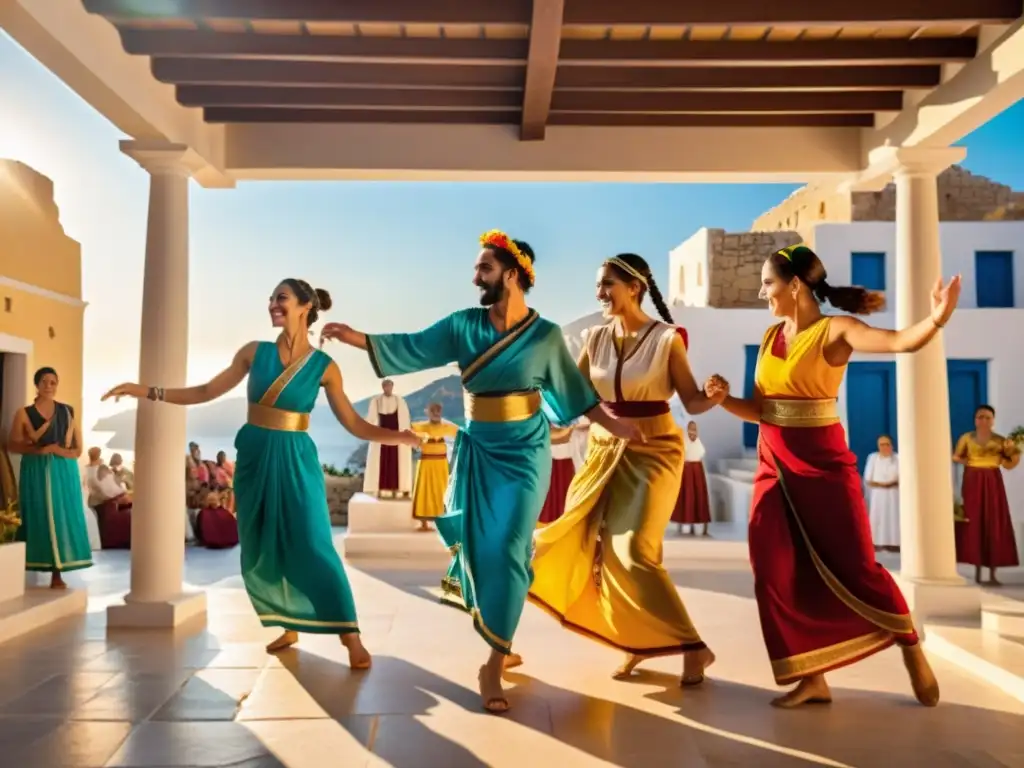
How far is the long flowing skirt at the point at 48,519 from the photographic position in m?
7.18

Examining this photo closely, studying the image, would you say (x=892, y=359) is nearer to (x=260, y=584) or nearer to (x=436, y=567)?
(x=436, y=567)

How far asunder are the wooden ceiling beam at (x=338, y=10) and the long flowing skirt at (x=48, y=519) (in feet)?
12.3

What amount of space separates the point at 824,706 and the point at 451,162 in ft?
14.1

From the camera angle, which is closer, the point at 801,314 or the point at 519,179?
the point at 801,314

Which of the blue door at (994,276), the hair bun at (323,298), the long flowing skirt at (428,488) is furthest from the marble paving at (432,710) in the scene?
the blue door at (994,276)

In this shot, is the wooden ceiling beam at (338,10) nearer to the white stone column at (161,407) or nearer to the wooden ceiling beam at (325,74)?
the wooden ceiling beam at (325,74)

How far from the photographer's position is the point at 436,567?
9.49 m

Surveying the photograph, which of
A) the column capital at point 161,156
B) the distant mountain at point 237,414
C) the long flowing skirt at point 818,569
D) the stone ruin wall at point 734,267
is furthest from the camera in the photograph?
the distant mountain at point 237,414

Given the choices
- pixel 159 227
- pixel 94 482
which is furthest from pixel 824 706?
pixel 94 482

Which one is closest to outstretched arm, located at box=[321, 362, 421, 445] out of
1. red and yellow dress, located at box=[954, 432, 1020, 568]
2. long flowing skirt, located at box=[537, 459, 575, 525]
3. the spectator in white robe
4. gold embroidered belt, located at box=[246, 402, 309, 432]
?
gold embroidered belt, located at box=[246, 402, 309, 432]

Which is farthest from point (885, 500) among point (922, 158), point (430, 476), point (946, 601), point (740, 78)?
point (740, 78)

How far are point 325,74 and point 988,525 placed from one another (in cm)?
673

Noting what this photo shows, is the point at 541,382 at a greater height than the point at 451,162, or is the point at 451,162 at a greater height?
the point at 451,162

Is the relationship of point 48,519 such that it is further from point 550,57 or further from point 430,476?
point 550,57
